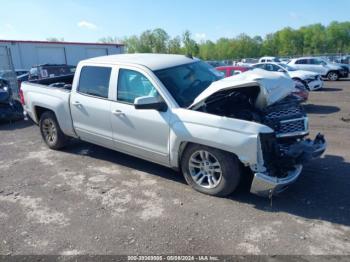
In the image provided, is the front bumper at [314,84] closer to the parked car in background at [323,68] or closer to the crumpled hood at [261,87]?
the parked car in background at [323,68]

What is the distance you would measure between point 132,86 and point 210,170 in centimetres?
175

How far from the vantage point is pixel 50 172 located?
18.6 ft

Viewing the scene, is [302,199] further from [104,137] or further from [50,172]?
[50,172]

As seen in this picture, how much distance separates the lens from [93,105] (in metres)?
5.43

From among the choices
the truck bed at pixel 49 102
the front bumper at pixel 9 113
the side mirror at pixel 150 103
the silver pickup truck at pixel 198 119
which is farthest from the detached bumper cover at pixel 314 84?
the side mirror at pixel 150 103

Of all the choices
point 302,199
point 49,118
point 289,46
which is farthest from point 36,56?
point 289,46

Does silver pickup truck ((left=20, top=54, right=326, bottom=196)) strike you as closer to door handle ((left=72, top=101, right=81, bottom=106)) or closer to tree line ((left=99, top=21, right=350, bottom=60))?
door handle ((left=72, top=101, right=81, bottom=106))

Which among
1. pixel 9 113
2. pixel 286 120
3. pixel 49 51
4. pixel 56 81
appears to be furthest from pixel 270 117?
pixel 49 51

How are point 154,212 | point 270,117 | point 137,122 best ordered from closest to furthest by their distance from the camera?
point 154,212 < point 270,117 < point 137,122

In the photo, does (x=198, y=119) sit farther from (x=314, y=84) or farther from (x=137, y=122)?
(x=314, y=84)

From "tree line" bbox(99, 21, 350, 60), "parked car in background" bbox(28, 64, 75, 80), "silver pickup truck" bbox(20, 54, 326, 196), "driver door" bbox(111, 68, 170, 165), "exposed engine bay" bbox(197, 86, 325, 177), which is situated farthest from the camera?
"tree line" bbox(99, 21, 350, 60)

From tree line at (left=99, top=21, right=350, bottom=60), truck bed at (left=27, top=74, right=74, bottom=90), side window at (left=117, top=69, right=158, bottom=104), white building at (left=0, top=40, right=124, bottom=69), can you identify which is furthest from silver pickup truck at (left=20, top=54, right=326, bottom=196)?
tree line at (left=99, top=21, right=350, bottom=60)

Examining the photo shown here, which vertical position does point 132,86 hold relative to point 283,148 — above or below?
above

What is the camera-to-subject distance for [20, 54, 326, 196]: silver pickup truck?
13.1 ft
